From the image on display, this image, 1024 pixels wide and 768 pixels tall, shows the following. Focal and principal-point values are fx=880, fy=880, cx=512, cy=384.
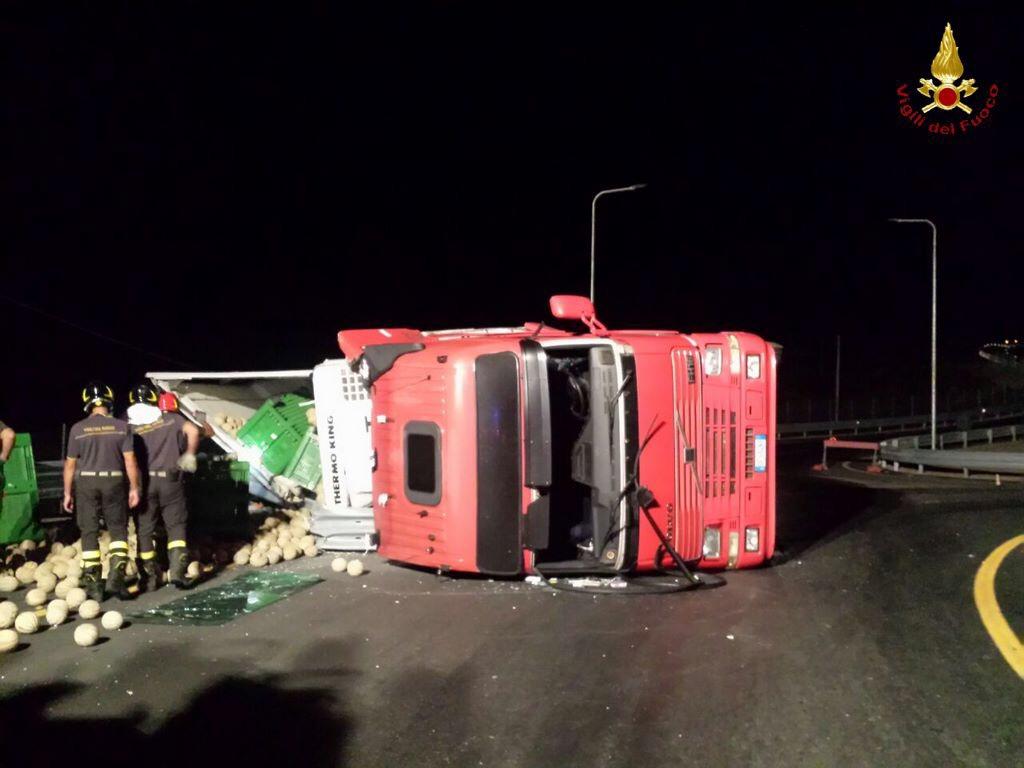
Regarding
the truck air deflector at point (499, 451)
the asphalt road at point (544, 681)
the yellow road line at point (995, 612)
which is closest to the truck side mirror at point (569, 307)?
the truck air deflector at point (499, 451)

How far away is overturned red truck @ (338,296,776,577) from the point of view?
7.25m

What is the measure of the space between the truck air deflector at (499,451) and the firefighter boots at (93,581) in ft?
10.5

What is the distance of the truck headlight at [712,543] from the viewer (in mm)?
7859

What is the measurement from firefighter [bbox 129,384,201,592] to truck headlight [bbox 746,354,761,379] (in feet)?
17.1

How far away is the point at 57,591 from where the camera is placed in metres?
7.43

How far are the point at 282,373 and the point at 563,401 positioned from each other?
3953 millimetres

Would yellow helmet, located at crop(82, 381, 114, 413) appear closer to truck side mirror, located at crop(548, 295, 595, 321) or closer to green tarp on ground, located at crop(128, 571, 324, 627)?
green tarp on ground, located at crop(128, 571, 324, 627)

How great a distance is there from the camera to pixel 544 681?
534 cm

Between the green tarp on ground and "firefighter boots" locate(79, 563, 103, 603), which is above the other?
"firefighter boots" locate(79, 563, 103, 603)

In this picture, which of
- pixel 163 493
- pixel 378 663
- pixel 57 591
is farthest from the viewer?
pixel 163 493

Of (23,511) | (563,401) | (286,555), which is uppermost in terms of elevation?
(563,401)

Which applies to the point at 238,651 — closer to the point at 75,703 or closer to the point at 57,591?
the point at 75,703

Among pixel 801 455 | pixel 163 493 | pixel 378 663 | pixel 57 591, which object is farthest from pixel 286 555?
pixel 801 455

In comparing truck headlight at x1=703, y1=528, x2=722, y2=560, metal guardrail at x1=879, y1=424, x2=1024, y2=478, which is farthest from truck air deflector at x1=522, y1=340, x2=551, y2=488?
metal guardrail at x1=879, y1=424, x2=1024, y2=478
